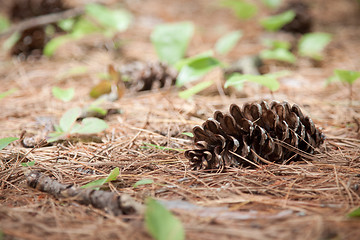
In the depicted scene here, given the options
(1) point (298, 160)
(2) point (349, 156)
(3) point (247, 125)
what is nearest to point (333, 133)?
(2) point (349, 156)

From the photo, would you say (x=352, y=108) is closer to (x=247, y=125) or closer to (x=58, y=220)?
(x=247, y=125)

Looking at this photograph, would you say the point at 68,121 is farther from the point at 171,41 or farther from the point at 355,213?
the point at 355,213

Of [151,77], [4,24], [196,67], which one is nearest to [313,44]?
[196,67]

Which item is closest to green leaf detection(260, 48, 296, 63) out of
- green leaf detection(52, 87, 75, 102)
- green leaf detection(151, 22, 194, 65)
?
green leaf detection(151, 22, 194, 65)

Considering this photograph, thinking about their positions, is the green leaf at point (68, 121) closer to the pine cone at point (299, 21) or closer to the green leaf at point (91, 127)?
the green leaf at point (91, 127)

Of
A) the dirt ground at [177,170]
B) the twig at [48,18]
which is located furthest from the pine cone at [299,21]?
the twig at [48,18]

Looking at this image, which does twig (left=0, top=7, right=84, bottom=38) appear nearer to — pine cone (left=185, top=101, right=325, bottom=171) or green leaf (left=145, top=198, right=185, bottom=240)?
A: pine cone (left=185, top=101, right=325, bottom=171)
